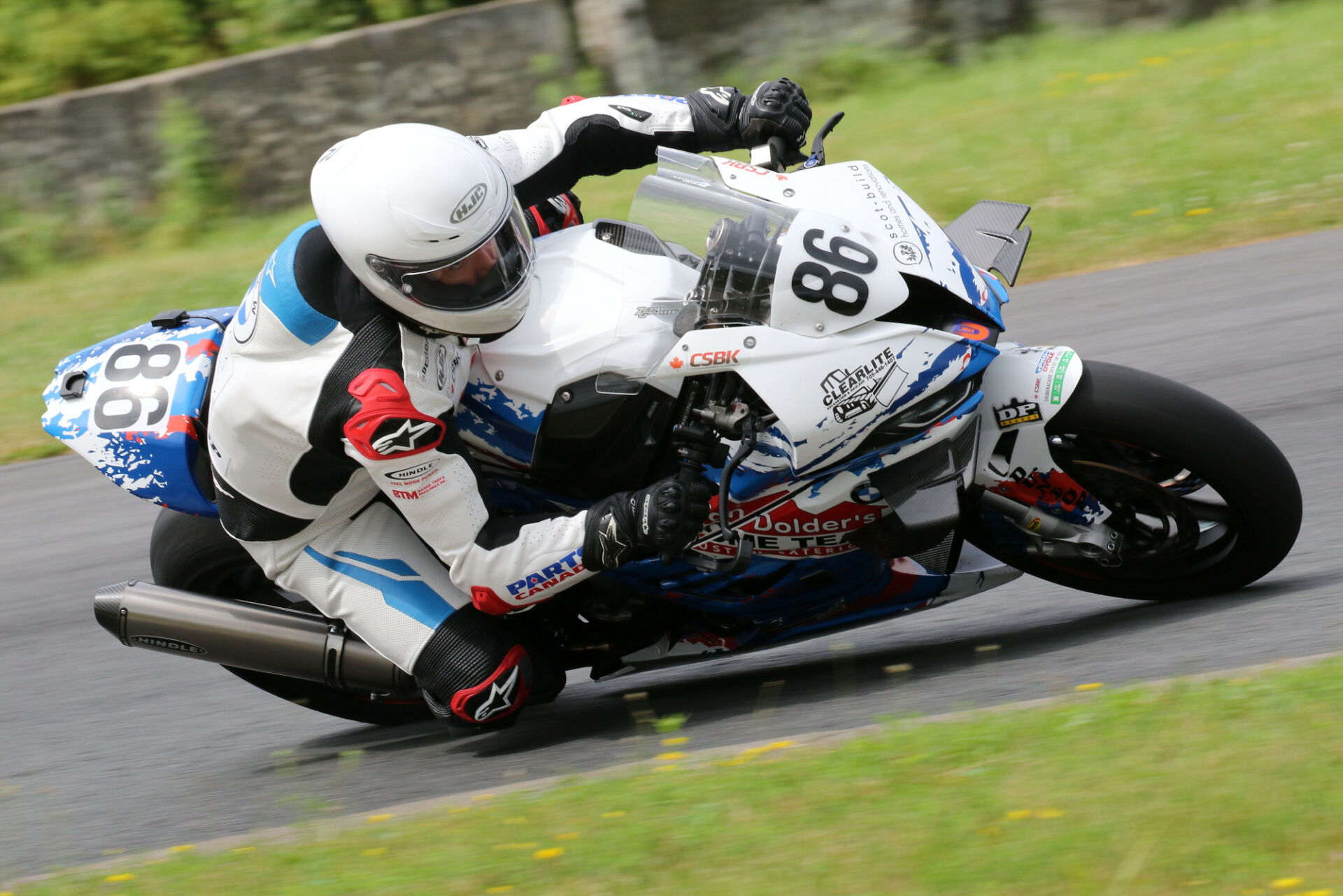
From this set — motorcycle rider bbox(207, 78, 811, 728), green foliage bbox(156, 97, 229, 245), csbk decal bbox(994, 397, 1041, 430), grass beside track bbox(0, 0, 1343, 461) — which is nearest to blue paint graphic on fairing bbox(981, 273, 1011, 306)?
csbk decal bbox(994, 397, 1041, 430)

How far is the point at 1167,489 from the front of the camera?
354 cm

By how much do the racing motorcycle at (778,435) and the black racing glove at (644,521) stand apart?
0.06 m

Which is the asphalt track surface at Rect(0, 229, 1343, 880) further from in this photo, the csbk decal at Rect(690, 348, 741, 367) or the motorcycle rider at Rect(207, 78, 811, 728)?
the csbk decal at Rect(690, 348, 741, 367)

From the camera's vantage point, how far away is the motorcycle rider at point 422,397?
3186 millimetres

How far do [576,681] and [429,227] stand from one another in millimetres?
1969

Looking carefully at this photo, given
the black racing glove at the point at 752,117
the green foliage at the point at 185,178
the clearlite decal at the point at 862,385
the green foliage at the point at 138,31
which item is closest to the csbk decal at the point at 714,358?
the clearlite decal at the point at 862,385

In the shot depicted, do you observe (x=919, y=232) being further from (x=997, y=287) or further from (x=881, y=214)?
(x=997, y=287)

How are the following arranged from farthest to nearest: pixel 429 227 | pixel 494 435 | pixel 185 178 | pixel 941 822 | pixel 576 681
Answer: pixel 185 178 < pixel 576 681 < pixel 494 435 < pixel 429 227 < pixel 941 822

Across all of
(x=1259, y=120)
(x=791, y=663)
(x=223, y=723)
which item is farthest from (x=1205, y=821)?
(x=1259, y=120)

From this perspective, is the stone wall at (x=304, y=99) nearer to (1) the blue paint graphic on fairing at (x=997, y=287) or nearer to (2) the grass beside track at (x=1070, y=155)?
(2) the grass beside track at (x=1070, y=155)

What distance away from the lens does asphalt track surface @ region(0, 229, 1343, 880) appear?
3.62 meters

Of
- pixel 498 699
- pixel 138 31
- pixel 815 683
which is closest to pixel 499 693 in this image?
pixel 498 699

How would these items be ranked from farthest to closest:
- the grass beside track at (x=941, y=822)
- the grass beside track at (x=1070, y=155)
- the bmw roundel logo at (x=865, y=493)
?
the grass beside track at (x=1070, y=155) → the bmw roundel logo at (x=865, y=493) → the grass beside track at (x=941, y=822)

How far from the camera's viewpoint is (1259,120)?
8.61m
